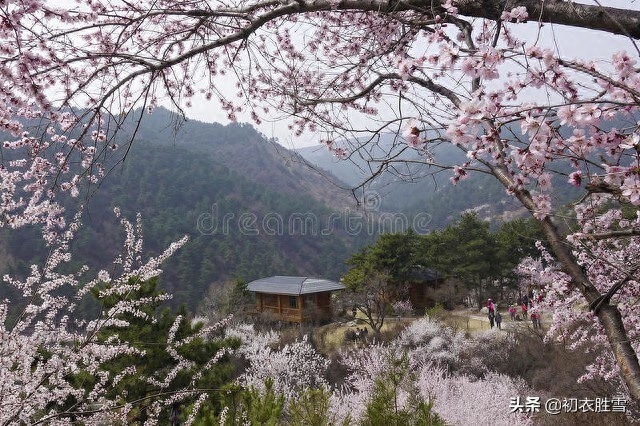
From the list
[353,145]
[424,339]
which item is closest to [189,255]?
[424,339]

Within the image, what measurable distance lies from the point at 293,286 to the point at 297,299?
4.48ft

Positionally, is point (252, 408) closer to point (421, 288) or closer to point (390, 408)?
point (390, 408)

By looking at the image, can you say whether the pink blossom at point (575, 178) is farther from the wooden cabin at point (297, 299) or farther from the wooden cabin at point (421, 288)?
the wooden cabin at point (421, 288)

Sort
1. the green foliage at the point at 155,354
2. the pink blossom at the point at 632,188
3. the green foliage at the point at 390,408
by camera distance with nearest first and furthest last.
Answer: the pink blossom at the point at 632,188, the green foliage at the point at 390,408, the green foliage at the point at 155,354

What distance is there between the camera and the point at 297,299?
29.1m

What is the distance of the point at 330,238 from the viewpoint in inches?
3418

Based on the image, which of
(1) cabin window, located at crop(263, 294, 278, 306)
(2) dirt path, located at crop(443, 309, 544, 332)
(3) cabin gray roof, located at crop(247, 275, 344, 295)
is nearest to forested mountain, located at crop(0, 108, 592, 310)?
(3) cabin gray roof, located at crop(247, 275, 344, 295)

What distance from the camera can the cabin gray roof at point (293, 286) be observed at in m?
29.2

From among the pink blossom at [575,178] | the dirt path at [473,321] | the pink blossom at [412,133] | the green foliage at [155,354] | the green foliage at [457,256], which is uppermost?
the green foliage at [457,256]

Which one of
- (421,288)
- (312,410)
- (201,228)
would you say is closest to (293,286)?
(421,288)

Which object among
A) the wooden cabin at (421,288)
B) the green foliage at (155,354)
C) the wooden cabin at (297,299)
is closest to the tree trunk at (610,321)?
the green foliage at (155,354)

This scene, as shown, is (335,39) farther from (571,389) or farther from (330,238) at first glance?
(330,238)

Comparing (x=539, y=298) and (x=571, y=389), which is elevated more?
(x=539, y=298)

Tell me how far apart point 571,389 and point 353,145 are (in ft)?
27.3
